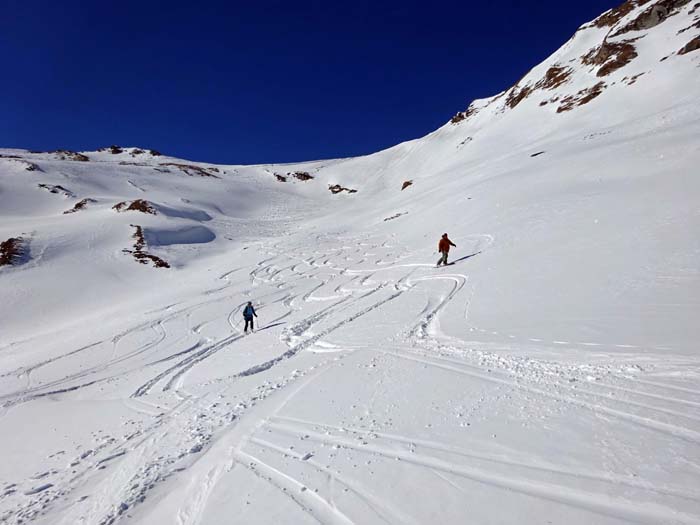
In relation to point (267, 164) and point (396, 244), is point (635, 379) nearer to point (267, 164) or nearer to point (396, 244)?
point (396, 244)

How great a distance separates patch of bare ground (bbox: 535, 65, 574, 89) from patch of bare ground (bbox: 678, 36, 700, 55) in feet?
51.3

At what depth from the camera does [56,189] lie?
41500 millimetres

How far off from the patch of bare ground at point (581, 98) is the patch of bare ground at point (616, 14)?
1315 inches

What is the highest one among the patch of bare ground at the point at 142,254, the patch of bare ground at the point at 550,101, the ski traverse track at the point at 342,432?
the patch of bare ground at the point at 550,101

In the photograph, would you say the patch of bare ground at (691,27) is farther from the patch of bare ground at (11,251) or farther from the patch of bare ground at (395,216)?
the patch of bare ground at (11,251)

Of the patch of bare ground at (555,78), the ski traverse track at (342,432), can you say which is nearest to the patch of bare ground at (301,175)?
the patch of bare ground at (555,78)

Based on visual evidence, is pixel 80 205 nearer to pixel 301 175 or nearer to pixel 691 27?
pixel 301 175

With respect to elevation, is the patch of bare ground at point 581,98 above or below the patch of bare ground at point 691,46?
below

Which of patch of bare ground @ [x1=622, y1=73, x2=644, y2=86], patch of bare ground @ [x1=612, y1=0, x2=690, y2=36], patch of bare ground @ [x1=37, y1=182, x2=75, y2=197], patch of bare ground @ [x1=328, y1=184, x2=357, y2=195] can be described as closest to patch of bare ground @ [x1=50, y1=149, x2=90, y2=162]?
patch of bare ground @ [x1=37, y1=182, x2=75, y2=197]

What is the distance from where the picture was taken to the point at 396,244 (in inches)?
Answer: 874

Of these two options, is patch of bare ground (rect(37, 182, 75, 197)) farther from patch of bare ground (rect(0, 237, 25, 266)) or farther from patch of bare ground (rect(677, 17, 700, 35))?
patch of bare ground (rect(677, 17, 700, 35))

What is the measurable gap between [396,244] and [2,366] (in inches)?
697

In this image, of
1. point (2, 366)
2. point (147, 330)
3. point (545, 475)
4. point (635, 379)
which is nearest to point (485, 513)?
point (545, 475)

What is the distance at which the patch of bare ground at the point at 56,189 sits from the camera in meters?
40.8
